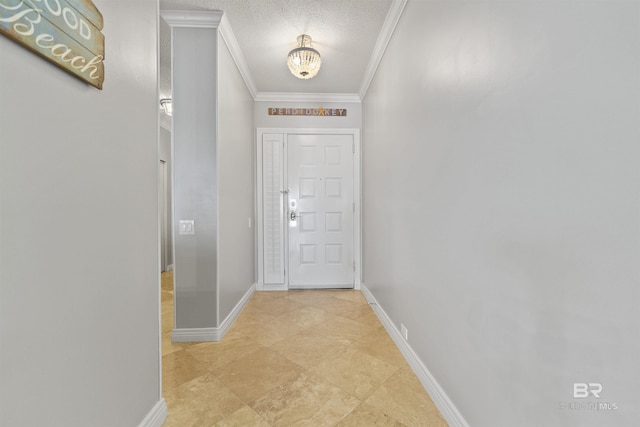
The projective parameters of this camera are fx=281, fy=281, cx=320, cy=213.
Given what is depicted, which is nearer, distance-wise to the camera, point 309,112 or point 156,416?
point 156,416

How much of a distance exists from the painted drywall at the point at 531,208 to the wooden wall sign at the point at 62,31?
139 centimetres

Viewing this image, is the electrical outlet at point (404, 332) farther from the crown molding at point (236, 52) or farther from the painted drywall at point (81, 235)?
the crown molding at point (236, 52)

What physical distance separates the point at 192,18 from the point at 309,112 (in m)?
1.77

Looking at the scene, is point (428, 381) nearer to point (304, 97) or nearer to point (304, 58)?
point (304, 58)

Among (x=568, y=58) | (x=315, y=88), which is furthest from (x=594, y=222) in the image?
(x=315, y=88)

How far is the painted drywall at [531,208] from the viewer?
646 mm

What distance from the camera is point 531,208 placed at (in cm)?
88

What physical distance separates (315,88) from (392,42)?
142 centimetres

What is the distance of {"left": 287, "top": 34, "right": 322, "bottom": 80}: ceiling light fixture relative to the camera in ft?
8.20

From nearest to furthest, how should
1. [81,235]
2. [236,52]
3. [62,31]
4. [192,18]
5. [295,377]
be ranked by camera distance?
[62,31] < [81,235] < [295,377] < [192,18] < [236,52]

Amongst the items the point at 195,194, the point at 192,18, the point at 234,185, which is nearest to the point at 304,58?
the point at 192,18

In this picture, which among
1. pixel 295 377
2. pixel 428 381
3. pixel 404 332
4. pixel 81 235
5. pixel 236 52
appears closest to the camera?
pixel 81 235

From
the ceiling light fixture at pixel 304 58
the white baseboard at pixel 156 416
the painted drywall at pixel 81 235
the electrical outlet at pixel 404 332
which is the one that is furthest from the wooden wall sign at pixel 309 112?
the white baseboard at pixel 156 416

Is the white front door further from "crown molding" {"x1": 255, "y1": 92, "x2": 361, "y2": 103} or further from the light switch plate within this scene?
the light switch plate
